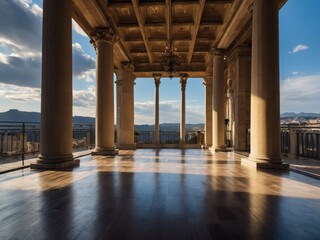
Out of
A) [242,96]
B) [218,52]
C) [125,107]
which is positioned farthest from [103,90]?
[242,96]

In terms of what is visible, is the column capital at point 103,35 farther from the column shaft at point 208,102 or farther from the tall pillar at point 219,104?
the column shaft at point 208,102

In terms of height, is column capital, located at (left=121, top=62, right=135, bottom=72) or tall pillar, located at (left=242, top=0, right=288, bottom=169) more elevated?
column capital, located at (left=121, top=62, right=135, bottom=72)

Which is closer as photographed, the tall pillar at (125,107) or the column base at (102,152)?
the column base at (102,152)

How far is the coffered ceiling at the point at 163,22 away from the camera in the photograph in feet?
44.3

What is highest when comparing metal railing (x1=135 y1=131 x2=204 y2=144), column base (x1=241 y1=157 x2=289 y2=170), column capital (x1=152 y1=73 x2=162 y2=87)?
column capital (x1=152 y1=73 x2=162 y2=87)

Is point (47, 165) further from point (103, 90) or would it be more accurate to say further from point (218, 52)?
point (218, 52)

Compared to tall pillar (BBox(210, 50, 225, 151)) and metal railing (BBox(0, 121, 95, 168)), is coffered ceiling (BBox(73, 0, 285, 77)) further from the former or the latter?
metal railing (BBox(0, 121, 95, 168))

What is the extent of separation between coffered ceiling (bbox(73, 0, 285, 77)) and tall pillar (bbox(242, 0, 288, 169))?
249cm

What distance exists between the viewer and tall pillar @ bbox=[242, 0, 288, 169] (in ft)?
31.0

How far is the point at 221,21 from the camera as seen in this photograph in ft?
51.8

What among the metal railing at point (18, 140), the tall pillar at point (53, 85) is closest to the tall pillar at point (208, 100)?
the metal railing at point (18, 140)

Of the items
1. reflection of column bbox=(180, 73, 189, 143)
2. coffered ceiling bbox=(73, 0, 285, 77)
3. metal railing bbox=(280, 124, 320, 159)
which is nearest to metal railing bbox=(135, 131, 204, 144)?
reflection of column bbox=(180, 73, 189, 143)

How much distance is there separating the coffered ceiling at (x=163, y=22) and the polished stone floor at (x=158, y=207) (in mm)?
8885

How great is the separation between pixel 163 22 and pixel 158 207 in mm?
14165
